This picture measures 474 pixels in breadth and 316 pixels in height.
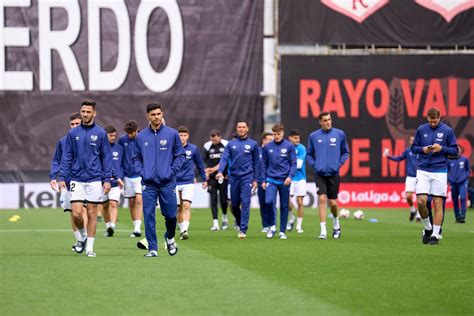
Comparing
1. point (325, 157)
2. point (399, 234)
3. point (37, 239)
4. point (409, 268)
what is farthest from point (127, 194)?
point (409, 268)

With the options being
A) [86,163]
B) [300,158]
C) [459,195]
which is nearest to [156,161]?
[86,163]

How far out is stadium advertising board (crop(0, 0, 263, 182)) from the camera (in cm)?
3728

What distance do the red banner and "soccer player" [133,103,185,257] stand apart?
2275 cm

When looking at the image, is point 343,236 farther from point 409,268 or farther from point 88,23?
point 88,23

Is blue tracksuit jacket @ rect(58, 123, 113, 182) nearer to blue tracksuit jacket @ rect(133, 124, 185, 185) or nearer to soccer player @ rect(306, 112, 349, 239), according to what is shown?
blue tracksuit jacket @ rect(133, 124, 185, 185)

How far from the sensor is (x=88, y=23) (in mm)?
37438

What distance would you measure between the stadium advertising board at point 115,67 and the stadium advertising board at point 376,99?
5.96 feet

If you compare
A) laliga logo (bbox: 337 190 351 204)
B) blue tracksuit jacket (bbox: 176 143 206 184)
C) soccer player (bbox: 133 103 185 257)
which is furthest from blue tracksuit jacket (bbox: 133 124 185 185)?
laliga logo (bbox: 337 190 351 204)

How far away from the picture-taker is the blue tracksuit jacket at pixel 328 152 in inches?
797

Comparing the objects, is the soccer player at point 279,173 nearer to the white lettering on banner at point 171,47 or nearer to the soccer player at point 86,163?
the soccer player at point 86,163

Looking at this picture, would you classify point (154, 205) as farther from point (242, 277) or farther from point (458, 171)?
point (458, 171)

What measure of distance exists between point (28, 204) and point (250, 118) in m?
8.07

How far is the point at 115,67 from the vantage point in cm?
3753

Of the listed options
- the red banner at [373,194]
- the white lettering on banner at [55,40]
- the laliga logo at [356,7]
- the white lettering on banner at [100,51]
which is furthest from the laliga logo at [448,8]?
the white lettering on banner at [55,40]
